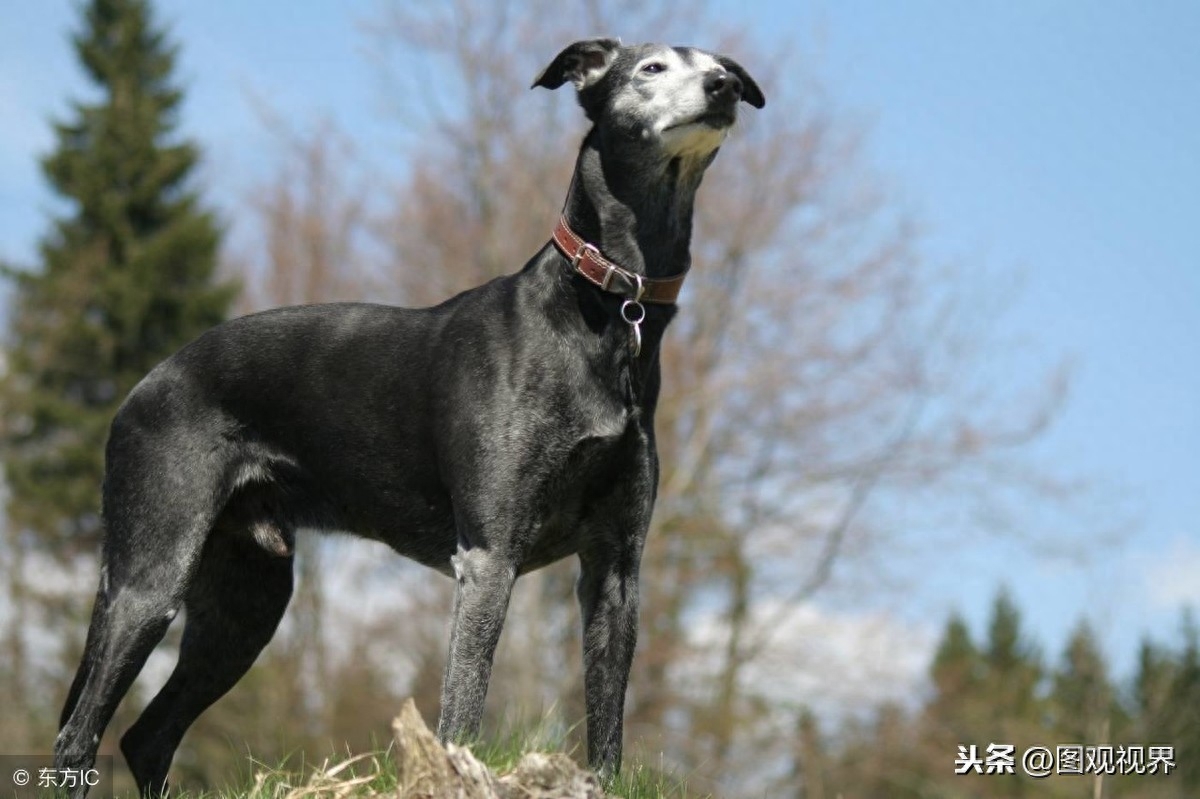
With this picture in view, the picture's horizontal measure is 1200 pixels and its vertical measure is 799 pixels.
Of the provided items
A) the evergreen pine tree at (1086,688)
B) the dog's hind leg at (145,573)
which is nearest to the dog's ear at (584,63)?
the dog's hind leg at (145,573)

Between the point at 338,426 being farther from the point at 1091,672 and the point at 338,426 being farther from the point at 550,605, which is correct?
the point at 550,605

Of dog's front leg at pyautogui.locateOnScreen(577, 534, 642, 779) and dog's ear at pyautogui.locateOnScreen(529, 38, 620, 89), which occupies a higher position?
dog's ear at pyautogui.locateOnScreen(529, 38, 620, 89)

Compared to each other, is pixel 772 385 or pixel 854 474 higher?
pixel 772 385

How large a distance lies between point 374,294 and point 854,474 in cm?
795

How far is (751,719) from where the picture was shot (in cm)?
1853

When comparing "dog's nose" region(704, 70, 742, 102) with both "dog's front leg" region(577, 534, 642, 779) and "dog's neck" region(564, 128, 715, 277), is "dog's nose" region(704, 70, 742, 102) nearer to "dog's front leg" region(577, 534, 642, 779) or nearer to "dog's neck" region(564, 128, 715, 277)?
"dog's neck" region(564, 128, 715, 277)

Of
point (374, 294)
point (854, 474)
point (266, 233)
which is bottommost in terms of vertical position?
point (854, 474)

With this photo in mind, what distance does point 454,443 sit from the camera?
4.55 m

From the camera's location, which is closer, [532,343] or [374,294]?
[532,343]

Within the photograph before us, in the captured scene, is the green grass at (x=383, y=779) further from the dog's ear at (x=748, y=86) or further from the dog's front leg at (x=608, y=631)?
the dog's ear at (x=748, y=86)

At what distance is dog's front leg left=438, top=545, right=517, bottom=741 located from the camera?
425 centimetres

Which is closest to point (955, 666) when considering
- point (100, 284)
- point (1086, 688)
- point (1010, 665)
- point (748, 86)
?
point (1010, 665)

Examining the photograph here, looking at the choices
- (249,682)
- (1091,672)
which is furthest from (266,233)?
(1091,672)
